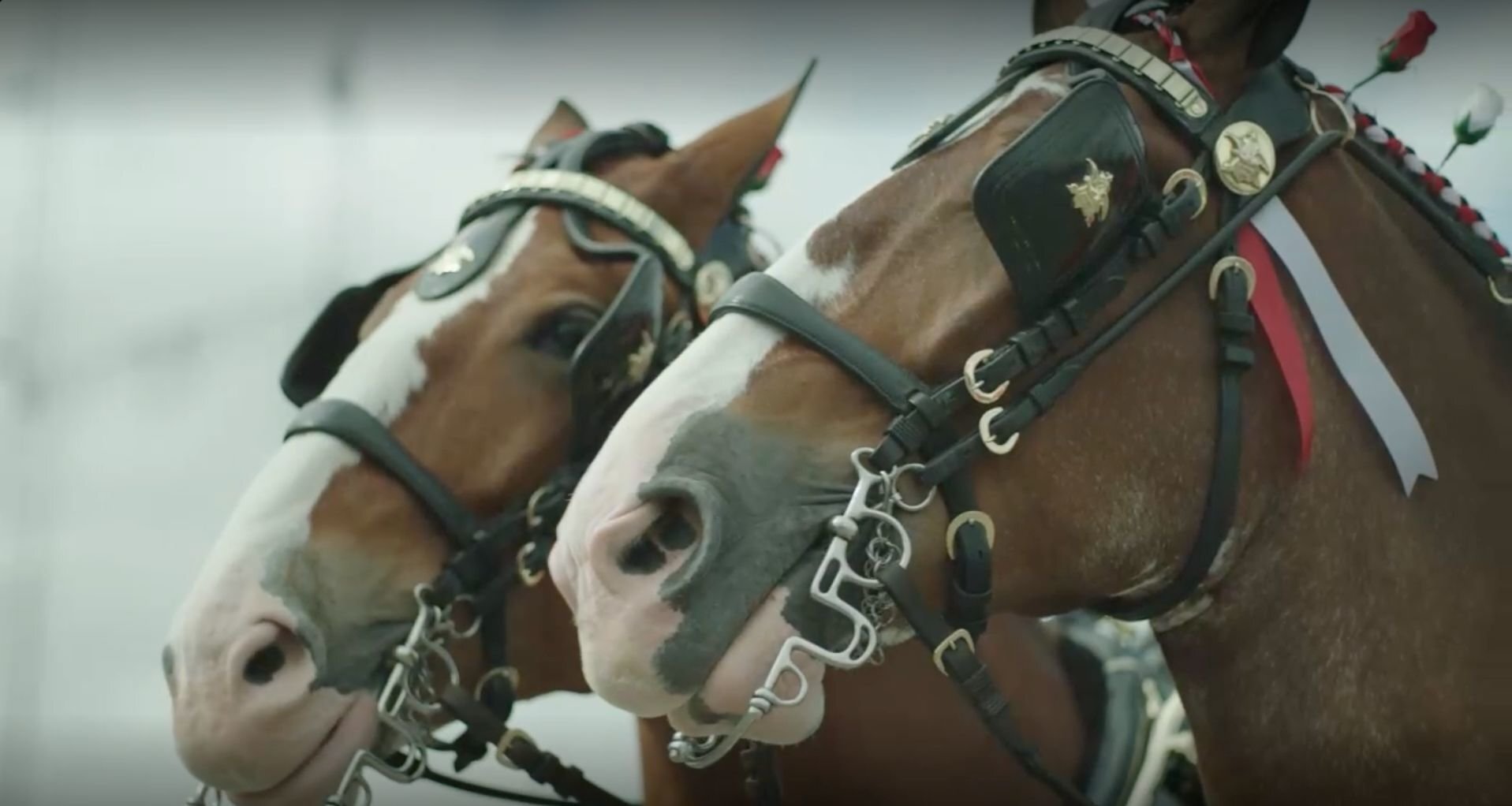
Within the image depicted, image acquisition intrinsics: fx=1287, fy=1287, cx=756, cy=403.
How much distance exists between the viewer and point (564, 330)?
1668 millimetres

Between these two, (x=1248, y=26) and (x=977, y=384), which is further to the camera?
(x=1248, y=26)

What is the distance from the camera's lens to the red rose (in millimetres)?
1243

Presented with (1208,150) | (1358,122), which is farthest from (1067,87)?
(1358,122)

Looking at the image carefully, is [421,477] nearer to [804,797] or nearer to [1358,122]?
[804,797]

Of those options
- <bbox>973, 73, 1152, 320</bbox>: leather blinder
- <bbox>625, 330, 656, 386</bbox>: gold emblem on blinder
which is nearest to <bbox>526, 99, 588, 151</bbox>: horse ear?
<bbox>625, 330, 656, 386</bbox>: gold emblem on blinder

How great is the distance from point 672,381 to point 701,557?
17 centimetres

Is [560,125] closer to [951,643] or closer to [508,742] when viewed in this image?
[508,742]

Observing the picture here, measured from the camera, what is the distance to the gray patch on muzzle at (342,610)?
1456mm

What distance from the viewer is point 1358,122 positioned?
1.22m

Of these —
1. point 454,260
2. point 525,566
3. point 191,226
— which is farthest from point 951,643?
point 191,226

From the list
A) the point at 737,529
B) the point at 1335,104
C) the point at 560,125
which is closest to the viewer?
the point at 737,529

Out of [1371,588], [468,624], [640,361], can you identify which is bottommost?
[1371,588]

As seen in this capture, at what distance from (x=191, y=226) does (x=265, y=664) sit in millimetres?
1393

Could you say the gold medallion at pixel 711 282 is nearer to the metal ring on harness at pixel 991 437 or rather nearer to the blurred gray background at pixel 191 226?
the blurred gray background at pixel 191 226
